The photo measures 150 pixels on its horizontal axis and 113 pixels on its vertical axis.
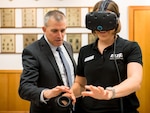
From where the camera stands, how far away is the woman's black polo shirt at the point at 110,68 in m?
1.37

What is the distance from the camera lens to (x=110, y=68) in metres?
1.37

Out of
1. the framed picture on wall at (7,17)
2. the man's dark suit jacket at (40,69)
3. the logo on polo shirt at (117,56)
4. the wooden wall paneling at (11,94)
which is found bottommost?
the wooden wall paneling at (11,94)

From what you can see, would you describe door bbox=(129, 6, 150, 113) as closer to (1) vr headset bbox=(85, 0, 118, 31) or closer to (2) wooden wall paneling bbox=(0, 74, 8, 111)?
(2) wooden wall paneling bbox=(0, 74, 8, 111)

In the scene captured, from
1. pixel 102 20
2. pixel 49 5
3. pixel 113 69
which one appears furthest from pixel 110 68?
pixel 49 5

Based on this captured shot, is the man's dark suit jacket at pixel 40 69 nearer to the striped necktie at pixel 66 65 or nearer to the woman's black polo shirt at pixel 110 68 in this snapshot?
the striped necktie at pixel 66 65

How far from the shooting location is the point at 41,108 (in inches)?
84.1

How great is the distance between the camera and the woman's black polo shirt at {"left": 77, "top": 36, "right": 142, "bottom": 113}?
1.37 m

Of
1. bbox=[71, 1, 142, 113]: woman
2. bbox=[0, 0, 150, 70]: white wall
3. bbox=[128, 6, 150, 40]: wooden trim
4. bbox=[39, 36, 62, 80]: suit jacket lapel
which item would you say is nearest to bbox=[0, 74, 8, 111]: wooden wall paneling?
bbox=[0, 0, 150, 70]: white wall

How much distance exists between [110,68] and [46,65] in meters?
0.86

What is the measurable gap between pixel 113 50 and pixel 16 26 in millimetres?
3510

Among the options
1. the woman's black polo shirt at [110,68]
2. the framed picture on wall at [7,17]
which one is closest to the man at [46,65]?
the woman's black polo shirt at [110,68]

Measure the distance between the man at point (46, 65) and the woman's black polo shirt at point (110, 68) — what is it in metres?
0.50

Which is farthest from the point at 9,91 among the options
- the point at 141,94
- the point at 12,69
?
the point at 141,94

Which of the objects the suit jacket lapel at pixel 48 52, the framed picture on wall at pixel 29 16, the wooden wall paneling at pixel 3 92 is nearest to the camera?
the suit jacket lapel at pixel 48 52
